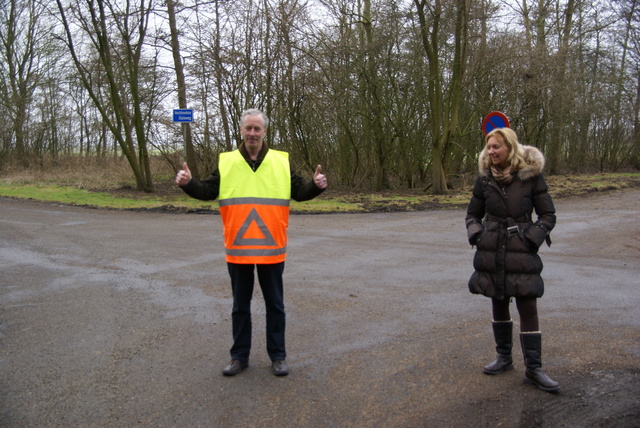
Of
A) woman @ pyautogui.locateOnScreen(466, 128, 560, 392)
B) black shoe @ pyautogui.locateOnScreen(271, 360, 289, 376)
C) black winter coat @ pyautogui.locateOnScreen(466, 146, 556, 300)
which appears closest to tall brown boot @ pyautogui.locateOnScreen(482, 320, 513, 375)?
woman @ pyautogui.locateOnScreen(466, 128, 560, 392)

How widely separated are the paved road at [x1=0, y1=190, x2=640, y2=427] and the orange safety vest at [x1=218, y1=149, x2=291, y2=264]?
3.07 feet

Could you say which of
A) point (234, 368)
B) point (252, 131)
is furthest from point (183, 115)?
point (234, 368)

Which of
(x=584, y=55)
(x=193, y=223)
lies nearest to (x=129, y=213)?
(x=193, y=223)

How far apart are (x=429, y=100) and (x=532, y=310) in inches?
734

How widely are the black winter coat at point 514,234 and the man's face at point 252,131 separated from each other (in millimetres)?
1686

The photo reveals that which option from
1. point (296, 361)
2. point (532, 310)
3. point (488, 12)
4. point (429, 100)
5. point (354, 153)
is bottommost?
point (296, 361)

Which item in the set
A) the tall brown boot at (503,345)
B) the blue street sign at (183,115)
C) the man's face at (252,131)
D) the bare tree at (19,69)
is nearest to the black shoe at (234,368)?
the man's face at (252,131)

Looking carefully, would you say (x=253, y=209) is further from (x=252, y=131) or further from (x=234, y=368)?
(x=234, y=368)

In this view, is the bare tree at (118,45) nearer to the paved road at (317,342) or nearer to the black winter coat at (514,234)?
the paved road at (317,342)

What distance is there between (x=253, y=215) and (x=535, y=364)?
2258 millimetres

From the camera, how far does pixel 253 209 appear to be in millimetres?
4277

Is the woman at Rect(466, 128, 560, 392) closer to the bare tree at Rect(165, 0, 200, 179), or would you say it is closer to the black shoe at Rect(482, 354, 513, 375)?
the black shoe at Rect(482, 354, 513, 375)

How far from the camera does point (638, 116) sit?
1326 inches

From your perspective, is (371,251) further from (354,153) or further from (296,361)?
(354,153)
